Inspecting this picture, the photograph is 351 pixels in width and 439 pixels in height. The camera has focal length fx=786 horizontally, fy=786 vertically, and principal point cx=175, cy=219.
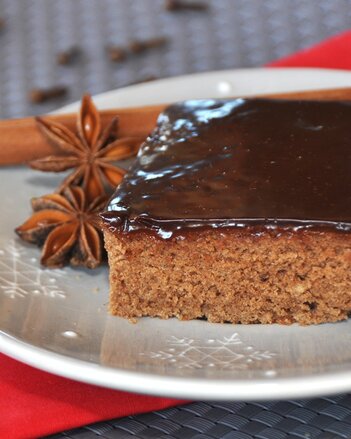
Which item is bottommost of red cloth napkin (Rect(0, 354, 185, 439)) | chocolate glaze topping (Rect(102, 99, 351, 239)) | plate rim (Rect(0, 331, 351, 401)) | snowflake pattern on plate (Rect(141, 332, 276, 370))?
red cloth napkin (Rect(0, 354, 185, 439))

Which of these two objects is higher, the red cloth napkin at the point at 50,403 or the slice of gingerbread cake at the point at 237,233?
the slice of gingerbread cake at the point at 237,233

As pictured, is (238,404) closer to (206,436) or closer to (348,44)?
(206,436)

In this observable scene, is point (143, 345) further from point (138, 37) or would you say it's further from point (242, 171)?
point (138, 37)

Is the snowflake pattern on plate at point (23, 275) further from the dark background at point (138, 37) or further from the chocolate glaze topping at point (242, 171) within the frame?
the dark background at point (138, 37)

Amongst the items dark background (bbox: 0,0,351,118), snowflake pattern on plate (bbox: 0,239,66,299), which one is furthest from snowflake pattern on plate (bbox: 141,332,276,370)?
dark background (bbox: 0,0,351,118)

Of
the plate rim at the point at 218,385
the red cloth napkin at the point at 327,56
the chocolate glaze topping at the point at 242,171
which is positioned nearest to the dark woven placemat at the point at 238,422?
the plate rim at the point at 218,385

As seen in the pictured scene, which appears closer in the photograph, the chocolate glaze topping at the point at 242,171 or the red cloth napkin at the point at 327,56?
the chocolate glaze topping at the point at 242,171

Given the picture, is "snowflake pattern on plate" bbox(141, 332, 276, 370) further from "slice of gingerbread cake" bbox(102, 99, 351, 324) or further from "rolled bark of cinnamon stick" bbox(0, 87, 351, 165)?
"rolled bark of cinnamon stick" bbox(0, 87, 351, 165)
